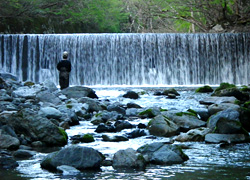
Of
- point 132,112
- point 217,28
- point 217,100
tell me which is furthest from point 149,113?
point 217,28

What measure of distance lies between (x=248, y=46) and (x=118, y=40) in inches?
291

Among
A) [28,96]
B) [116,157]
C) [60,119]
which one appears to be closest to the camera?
[116,157]

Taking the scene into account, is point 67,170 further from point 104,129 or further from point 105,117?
point 105,117

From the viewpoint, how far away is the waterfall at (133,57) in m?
24.3

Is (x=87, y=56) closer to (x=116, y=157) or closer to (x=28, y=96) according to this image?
(x=28, y=96)

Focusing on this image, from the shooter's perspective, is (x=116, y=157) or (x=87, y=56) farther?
(x=87, y=56)

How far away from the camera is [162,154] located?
6.71 meters

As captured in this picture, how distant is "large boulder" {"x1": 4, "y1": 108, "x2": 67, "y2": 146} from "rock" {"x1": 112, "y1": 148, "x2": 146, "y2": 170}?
1946 mm

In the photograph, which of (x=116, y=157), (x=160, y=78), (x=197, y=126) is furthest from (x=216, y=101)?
(x=160, y=78)

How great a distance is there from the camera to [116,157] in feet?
21.3

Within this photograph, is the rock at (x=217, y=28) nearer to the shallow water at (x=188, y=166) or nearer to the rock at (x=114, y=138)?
the shallow water at (x=188, y=166)

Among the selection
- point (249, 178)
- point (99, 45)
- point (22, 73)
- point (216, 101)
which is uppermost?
point (99, 45)

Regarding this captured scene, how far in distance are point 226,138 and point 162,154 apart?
2.06 metres

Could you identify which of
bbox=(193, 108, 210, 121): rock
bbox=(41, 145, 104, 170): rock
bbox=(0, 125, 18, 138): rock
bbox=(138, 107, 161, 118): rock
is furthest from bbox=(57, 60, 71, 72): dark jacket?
bbox=(41, 145, 104, 170): rock
